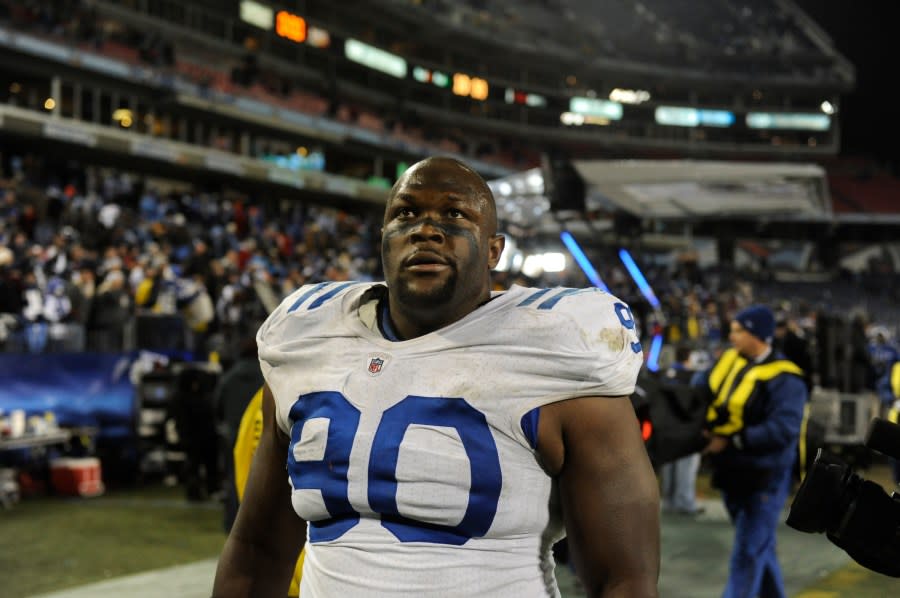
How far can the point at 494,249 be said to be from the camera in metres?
2.35

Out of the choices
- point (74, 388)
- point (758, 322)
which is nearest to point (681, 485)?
point (758, 322)

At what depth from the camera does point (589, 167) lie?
926 centimetres

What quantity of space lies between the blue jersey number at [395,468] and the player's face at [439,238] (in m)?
0.25

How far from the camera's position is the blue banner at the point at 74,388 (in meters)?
10.5

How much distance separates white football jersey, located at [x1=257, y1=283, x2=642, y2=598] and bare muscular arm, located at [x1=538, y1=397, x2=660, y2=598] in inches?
1.6

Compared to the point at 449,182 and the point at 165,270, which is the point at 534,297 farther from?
the point at 165,270

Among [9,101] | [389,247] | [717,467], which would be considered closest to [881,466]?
[717,467]

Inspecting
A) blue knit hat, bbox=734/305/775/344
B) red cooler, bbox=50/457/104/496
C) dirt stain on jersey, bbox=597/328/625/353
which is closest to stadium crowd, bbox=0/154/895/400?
red cooler, bbox=50/457/104/496

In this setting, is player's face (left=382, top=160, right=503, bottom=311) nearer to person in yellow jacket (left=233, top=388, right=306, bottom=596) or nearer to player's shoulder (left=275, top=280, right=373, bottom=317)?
player's shoulder (left=275, top=280, right=373, bottom=317)

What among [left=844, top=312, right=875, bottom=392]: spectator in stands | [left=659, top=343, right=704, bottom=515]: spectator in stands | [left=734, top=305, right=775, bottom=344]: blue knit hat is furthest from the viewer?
[left=844, top=312, right=875, bottom=392]: spectator in stands

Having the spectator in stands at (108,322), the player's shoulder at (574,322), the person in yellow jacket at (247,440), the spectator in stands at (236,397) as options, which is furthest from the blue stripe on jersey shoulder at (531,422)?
the spectator in stands at (108,322)

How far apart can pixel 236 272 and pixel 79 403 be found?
7.75 m

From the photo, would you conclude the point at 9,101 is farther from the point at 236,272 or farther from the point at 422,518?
the point at 422,518

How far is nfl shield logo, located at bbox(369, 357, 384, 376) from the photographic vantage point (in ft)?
6.95
